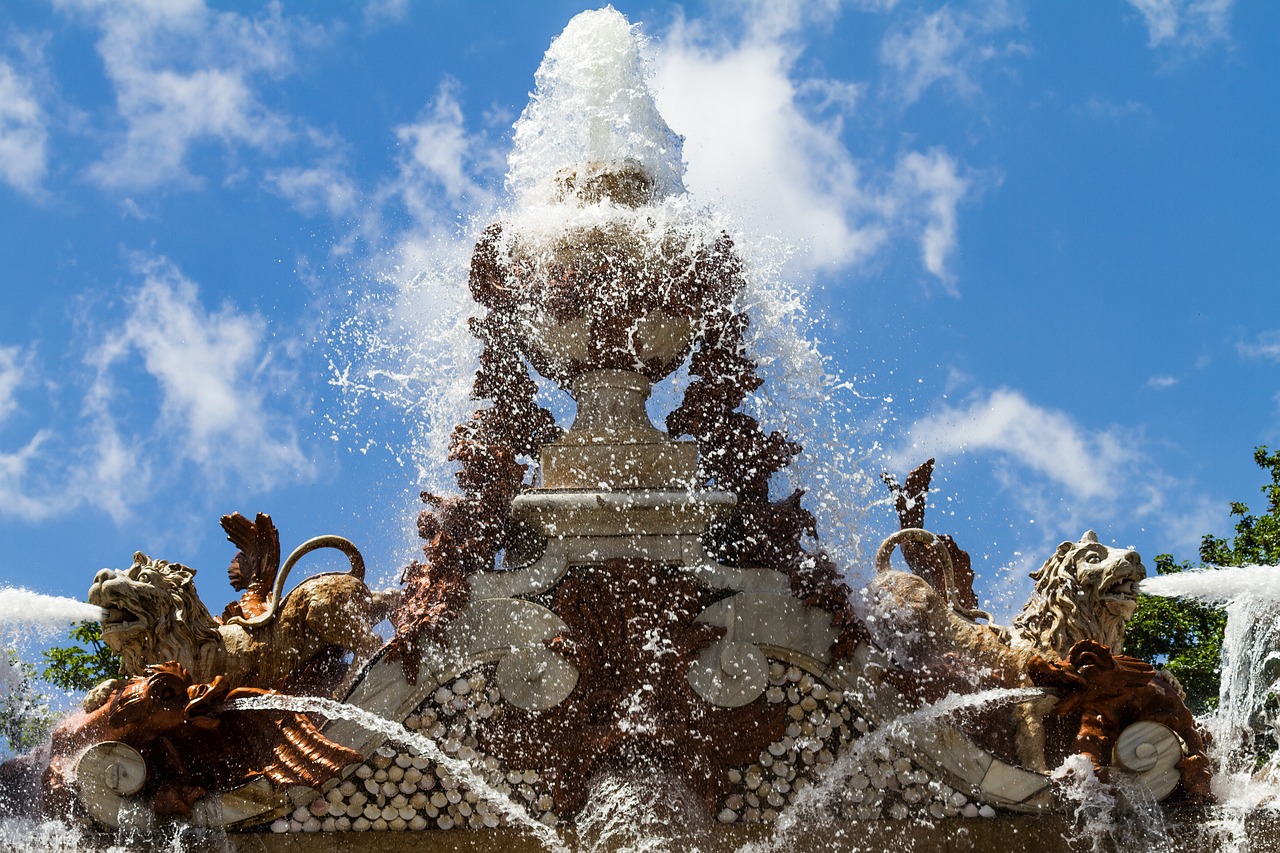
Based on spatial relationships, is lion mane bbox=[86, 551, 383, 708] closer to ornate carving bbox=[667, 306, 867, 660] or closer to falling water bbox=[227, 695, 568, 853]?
falling water bbox=[227, 695, 568, 853]

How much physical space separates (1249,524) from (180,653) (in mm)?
15179

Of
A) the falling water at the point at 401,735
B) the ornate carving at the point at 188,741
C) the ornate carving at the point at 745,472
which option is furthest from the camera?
the ornate carving at the point at 745,472

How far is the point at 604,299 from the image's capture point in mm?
8469

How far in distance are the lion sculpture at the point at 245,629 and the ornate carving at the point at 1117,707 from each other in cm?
334

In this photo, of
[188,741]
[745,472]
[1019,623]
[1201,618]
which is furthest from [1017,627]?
[1201,618]

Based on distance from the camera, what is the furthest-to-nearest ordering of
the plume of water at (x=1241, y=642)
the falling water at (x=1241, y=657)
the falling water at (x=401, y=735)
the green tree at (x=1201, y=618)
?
the green tree at (x=1201, y=618) < the plume of water at (x=1241, y=642) < the falling water at (x=1241, y=657) < the falling water at (x=401, y=735)

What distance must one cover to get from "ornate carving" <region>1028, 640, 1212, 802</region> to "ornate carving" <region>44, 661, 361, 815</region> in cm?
338

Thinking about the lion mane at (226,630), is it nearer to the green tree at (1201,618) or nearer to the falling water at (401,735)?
the falling water at (401,735)

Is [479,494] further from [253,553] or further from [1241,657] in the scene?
[1241,657]

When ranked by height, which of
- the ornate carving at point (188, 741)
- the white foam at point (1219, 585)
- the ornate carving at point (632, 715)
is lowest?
the ornate carving at point (188, 741)

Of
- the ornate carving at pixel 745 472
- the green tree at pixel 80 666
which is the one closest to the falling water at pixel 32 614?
the ornate carving at pixel 745 472

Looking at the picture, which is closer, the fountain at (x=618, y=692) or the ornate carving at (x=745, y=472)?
the fountain at (x=618, y=692)

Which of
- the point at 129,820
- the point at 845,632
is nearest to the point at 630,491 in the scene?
the point at 845,632

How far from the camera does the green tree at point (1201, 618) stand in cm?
1719
